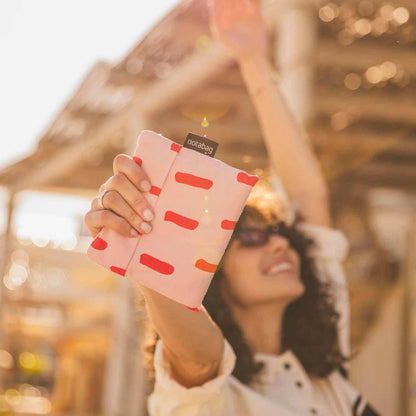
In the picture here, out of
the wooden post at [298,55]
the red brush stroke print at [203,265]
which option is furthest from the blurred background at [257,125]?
the red brush stroke print at [203,265]

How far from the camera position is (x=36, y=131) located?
6.56m

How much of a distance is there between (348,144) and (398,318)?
7.79 feet

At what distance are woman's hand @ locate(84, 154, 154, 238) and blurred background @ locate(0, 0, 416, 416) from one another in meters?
1.46

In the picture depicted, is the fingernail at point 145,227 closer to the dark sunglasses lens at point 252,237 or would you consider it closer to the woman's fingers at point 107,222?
the woman's fingers at point 107,222

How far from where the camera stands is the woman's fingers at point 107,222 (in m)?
1.20

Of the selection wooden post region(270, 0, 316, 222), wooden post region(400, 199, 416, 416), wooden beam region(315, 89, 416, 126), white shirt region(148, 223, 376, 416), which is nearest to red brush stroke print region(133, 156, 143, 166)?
white shirt region(148, 223, 376, 416)

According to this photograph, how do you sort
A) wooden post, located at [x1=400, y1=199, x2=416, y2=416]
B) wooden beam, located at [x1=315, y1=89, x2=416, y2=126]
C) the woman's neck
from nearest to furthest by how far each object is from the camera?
the woman's neck → wooden beam, located at [x1=315, y1=89, x2=416, y2=126] → wooden post, located at [x1=400, y1=199, x2=416, y2=416]

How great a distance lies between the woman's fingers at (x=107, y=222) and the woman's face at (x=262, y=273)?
3.05ft

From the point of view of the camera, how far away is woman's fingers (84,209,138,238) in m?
1.20

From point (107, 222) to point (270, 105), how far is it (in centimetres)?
128

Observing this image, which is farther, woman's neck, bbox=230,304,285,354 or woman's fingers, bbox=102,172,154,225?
woman's neck, bbox=230,304,285,354

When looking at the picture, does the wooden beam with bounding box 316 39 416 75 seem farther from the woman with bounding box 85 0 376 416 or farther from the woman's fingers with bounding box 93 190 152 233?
the woman's fingers with bounding box 93 190 152 233

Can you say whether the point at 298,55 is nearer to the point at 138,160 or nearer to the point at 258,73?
the point at 258,73

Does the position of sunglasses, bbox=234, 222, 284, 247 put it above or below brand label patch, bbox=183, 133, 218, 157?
below
